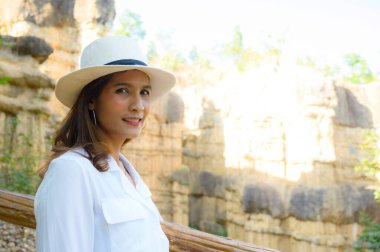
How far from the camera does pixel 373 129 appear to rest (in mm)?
14141

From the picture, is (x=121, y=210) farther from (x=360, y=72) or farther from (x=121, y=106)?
(x=360, y=72)

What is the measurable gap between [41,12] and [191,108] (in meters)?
8.16

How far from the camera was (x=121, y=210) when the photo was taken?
1160mm

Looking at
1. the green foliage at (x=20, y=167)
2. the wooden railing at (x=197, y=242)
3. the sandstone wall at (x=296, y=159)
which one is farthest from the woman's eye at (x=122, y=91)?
the sandstone wall at (x=296, y=159)

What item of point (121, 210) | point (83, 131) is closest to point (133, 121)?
point (83, 131)

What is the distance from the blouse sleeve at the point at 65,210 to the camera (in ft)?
3.47

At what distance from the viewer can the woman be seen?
1.07m

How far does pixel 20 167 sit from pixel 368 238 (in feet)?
31.8

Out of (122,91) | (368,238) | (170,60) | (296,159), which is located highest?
(170,60)

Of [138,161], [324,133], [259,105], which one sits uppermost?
[259,105]

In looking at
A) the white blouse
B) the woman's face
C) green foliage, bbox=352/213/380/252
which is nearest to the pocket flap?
the white blouse

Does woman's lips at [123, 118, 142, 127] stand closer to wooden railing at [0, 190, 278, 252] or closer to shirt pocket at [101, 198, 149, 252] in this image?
shirt pocket at [101, 198, 149, 252]

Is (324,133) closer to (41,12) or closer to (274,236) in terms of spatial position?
(274,236)

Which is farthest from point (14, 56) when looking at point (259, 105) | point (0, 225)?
point (259, 105)
